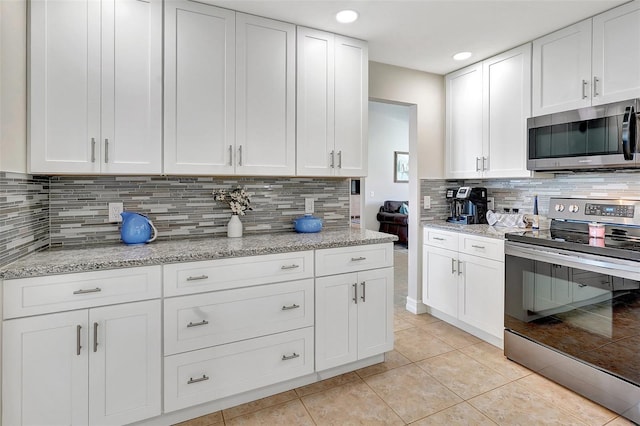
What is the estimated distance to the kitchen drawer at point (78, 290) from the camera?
1512 millimetres

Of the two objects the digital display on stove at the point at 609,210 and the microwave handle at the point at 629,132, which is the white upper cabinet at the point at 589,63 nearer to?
the microwave handle at the point at 629,132

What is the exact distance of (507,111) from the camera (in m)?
2.87

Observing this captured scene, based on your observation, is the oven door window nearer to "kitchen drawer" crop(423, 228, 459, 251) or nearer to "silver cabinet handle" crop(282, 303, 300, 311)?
"kitchen drawer" crop(423, 228, 459, 251)

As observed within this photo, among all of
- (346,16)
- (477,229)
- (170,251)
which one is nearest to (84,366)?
(170,251)

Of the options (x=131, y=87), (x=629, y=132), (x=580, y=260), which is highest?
(x=131, y=87)

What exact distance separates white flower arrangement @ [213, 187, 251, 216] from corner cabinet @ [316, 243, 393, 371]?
26.4 inches

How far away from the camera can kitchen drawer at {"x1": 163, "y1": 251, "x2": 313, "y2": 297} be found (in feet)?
5.95

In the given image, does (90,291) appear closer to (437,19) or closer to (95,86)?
(95,86)

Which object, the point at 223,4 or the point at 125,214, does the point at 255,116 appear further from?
the point at 125,214

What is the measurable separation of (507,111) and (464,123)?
1.45 ft

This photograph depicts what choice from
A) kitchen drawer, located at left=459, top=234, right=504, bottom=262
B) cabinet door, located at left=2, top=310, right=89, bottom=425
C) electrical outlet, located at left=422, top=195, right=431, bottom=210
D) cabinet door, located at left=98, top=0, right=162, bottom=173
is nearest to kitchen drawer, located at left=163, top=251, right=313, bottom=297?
cabinet door, located at left=2, top=310, right=89, bottom=425

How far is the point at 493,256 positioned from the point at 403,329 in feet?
3.42

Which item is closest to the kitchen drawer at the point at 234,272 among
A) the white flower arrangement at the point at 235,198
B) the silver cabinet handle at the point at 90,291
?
the silver cabinet handle at the point at 90,291

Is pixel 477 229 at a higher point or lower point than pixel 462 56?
lower
